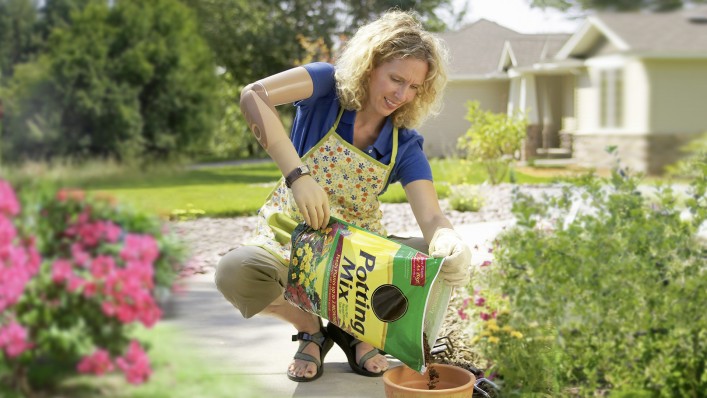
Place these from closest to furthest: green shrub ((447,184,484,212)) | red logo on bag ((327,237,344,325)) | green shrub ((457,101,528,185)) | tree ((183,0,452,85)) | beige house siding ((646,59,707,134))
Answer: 1. beige house siding ((646,59,707,134))
2. red logo on bag ((327,237,344,325))
3. green shrub ((457,101,528,185))
4. green shrub ((447,184,484,212))
5. tree ((183,0,452,85))

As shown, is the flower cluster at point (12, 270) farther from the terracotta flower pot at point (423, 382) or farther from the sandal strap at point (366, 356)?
the sandal strap at point (366, 356)

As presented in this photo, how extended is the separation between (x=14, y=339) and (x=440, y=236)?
3.11ft

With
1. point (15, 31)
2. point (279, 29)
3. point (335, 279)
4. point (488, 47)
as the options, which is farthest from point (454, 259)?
point (279, 29)

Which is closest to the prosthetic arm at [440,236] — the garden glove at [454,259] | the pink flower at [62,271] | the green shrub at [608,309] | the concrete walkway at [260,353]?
the garden glove at [454,259]

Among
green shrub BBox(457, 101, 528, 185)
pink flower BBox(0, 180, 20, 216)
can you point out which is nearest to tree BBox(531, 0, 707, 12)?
pink flower BBox(0, 180, 20, 216)

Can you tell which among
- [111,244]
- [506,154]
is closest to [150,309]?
[111,244]

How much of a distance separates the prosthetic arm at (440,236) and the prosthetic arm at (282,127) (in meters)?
0.27

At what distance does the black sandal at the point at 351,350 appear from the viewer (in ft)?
6.33

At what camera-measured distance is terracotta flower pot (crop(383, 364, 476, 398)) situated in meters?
1.52

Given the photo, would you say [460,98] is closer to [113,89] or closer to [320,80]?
[320,80]

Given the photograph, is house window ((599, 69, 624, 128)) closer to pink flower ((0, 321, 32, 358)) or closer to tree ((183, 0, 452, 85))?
pink flower ((0, 321, 32, 358))

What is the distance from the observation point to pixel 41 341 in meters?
1.06

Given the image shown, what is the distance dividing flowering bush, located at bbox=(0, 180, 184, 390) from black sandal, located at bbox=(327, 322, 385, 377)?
0.91m

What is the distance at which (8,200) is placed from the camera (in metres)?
1.02
